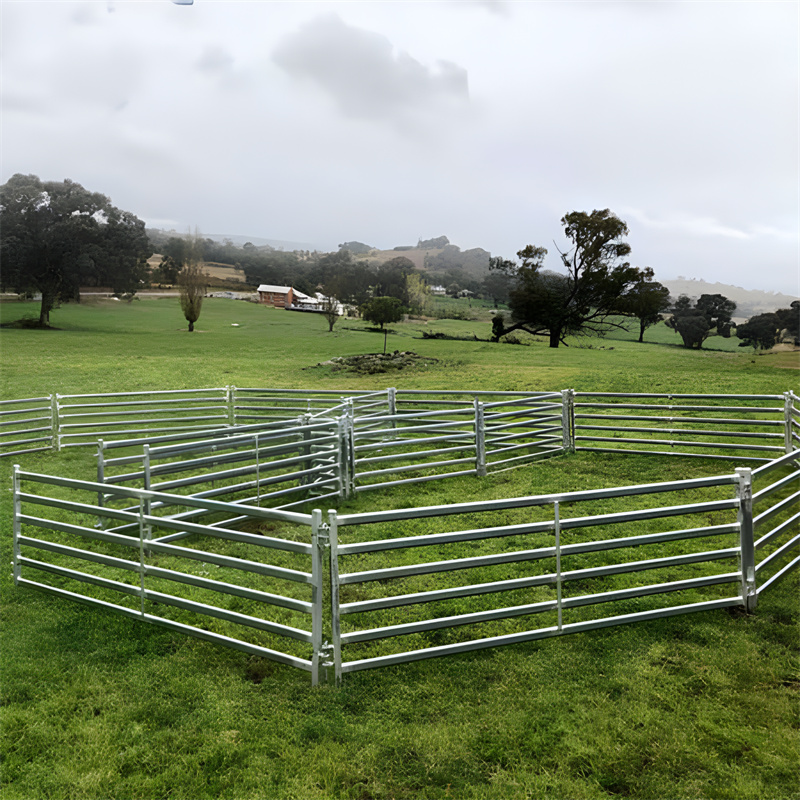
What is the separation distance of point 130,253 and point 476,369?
17614mm

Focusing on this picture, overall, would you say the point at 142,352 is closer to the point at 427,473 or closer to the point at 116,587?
the point at 427,473

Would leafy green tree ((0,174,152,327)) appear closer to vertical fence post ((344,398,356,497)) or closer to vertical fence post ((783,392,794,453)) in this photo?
vertical fence post ((344,398,356,497))

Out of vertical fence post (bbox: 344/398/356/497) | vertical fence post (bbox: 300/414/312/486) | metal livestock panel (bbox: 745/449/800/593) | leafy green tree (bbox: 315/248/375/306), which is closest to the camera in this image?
metal livestock panel (bbox: 745/449/800/593)

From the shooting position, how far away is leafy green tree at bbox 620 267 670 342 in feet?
98.2

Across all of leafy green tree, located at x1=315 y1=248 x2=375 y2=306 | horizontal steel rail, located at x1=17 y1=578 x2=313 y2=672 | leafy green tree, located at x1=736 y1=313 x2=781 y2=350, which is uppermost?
leafy green tree, located at x1=315 y1=248 x2=375 y2=306

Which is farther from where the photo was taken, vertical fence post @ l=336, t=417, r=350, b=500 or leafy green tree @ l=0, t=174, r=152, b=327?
leafy green tree @ l=0, t=174, r=152, b=327

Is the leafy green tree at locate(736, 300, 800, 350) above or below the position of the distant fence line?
above

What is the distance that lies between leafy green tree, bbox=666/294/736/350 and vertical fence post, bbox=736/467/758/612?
24.0m

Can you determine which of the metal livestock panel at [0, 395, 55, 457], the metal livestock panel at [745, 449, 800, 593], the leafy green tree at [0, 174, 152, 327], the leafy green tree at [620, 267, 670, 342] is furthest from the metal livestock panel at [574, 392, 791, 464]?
the leafy green tree at [0, 174, 152, 327]

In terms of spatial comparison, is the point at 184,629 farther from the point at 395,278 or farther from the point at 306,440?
the point at 395,278

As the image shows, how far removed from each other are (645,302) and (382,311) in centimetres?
1331

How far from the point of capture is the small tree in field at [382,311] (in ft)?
88.4

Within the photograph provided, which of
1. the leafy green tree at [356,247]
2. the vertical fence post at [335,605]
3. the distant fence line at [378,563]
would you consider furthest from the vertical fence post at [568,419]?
the leafy green tree at [356,247]

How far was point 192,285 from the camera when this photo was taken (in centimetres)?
2922
